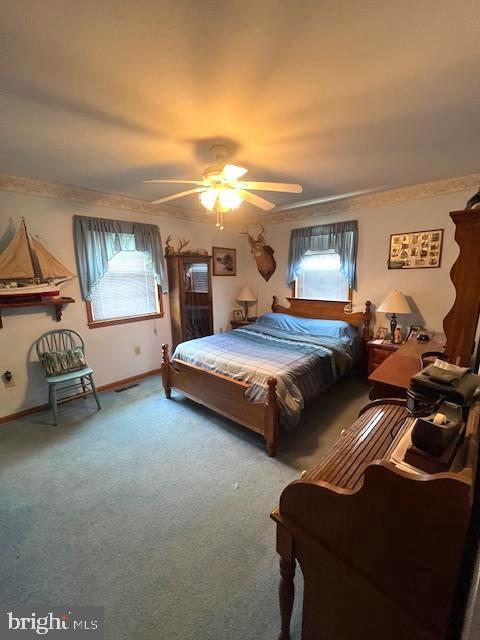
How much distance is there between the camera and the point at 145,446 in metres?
2.46

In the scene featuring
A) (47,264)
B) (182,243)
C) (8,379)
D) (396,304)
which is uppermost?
(182,243)

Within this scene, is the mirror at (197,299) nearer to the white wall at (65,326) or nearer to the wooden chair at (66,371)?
the white wall at (65,326)

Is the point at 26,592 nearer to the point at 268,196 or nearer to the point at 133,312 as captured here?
the point at 133,312

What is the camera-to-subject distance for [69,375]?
2.90m

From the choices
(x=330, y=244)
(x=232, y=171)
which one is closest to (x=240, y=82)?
(x=232, y=171)

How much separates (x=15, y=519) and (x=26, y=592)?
56 cm

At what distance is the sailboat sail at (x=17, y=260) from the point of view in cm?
265

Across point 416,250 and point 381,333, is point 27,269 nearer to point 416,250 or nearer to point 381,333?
point 381,333

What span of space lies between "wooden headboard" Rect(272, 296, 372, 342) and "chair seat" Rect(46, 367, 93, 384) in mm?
2957

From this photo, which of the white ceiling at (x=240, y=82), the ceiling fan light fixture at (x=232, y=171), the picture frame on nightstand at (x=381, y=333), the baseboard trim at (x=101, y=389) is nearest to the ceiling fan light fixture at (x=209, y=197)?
the ceiling fan light fixture at (x=232, y=171)

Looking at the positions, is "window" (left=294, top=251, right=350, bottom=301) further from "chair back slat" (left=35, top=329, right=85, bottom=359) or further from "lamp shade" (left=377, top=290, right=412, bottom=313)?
"chair back slat" (left=35, top=329, right=85, bottom=359)

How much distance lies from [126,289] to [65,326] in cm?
88

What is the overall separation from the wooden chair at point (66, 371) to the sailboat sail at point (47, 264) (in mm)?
650

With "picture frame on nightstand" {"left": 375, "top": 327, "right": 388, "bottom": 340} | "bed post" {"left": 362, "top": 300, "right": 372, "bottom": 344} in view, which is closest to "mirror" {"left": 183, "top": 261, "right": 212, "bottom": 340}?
"bed post" {"left": 362, "top": 300, "right": 372, "bottom": 344}
